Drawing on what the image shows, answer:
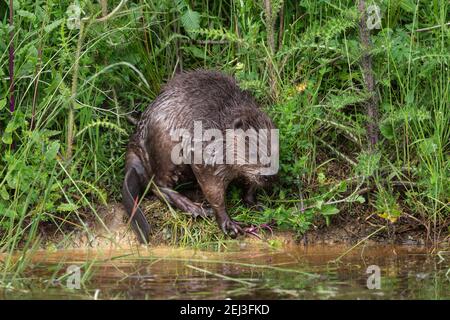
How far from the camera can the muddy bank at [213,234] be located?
5656 mm

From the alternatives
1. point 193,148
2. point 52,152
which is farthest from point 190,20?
point 52,152

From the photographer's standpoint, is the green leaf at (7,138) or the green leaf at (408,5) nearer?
the green leaf at (7,138)

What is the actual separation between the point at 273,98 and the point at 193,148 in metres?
0.63

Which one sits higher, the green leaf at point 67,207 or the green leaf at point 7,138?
the green leaf at point 7,138

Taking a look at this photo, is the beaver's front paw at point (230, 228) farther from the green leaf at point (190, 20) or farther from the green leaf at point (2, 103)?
the green leaf at point (2, 103)

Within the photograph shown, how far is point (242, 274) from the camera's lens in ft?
16.0

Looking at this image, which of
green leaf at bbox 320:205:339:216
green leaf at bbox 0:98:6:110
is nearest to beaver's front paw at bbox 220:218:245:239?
green leaf at bbox 320:205:339:216

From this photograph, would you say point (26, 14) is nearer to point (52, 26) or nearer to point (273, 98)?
point (52, 26)

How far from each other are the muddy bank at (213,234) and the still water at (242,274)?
7cm

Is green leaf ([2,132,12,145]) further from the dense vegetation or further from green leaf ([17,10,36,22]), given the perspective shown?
green leaf ([17,10,36,22])

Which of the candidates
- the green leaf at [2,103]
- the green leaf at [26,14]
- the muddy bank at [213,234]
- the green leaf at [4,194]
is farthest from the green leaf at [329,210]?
the green leaf at [26,14]

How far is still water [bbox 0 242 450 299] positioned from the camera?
4469mm

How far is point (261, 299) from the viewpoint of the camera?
4387mm
